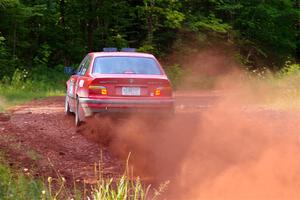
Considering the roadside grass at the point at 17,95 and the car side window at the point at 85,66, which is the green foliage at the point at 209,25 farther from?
the car side window at the point at 85,66

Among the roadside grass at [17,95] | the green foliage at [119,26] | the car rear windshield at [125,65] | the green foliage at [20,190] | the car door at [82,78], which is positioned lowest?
the roadside grass at [17,95]

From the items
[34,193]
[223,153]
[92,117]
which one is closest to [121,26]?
[92,117]

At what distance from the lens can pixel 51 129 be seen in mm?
11438

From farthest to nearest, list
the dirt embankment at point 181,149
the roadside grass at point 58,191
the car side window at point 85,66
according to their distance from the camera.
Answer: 1. the car side window at point 85,66
2. the dirt embankment at point 181,149
3. the roadside grass at point 58,191

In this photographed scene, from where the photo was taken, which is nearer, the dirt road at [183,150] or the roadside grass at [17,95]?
the dirt road at [183,150]

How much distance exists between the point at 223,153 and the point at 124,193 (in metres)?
4.42

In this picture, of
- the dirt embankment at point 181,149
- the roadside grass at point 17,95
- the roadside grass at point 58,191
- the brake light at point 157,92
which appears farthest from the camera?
the roadside grass at point 17,95

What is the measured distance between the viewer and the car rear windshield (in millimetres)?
11023

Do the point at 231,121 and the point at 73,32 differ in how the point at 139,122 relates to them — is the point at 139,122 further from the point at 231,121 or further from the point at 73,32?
the point at 73,32

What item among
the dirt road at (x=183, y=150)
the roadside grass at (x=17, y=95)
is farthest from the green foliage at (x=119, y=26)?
the dirt road at (x=183, y=150)

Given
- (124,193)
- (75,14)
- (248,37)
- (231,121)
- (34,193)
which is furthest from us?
(248,37)

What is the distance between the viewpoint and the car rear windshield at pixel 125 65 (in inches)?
434

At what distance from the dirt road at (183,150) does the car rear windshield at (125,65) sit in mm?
1059

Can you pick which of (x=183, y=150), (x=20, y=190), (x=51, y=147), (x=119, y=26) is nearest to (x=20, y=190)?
(x=20, y=190)
